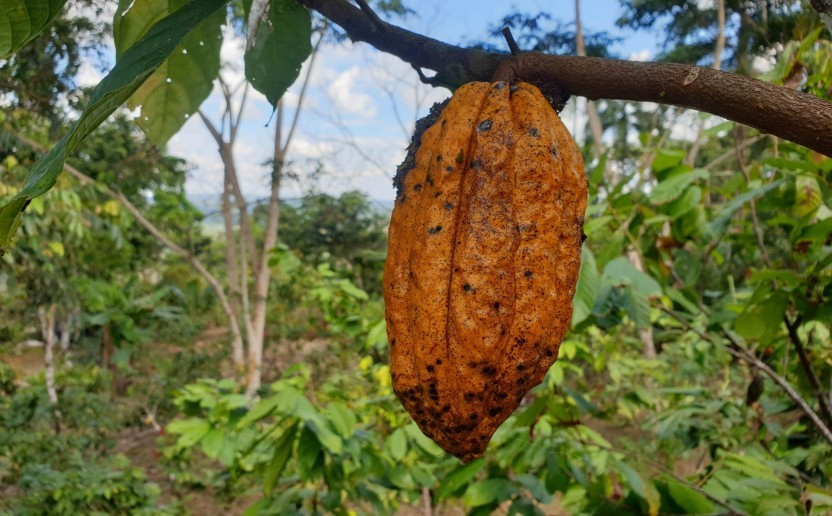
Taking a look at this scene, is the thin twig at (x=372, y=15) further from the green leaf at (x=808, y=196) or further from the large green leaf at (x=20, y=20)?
the green leaf at (x=808, y=196)

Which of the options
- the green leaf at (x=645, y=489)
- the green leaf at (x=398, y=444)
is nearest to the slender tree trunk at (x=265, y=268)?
the green leaf at (x=398, y=444)

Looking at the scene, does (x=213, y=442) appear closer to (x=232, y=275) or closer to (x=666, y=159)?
(x=666, y=159)

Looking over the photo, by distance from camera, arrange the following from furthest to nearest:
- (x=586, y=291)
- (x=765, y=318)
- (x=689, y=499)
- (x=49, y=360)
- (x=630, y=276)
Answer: (x=49, y=360), (x=630, y=276), (x=586, y=291), (x=765, y=318), (x=689, y=499)

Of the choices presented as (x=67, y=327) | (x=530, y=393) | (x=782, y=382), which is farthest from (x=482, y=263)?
(x=67, y=327)

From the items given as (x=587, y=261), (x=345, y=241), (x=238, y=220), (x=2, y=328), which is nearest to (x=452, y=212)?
(x=587, y=261)

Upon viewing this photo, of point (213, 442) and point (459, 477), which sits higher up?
point (213, 442)
